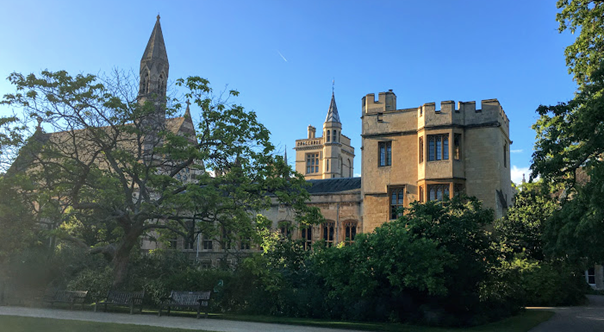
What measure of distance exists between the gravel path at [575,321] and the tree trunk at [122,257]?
14.0m

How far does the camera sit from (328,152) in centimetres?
8175

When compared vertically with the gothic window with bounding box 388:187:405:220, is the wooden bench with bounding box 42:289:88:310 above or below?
below

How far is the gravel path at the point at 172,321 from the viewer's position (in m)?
13.1

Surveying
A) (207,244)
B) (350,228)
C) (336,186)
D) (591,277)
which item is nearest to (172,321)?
(350,228)

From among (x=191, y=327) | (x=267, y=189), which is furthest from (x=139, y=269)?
(x=191, y=327)

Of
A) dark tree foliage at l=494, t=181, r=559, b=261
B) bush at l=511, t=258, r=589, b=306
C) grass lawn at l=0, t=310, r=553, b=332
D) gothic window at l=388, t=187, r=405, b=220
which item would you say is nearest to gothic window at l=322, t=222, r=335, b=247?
gothic window at l=388, t=187, r=405, b=220

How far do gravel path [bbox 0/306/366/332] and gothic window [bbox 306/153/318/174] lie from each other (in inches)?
2656

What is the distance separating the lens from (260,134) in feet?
60.8

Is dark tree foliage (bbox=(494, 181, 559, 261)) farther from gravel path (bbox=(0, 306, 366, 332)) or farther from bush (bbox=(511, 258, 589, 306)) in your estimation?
gravel path (bbox=(0, 306, 366, 332))

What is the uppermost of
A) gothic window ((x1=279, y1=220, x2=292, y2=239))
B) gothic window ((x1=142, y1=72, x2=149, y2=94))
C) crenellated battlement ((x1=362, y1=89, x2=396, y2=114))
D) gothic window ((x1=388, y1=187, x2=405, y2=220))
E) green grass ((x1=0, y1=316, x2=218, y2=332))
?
gothic window ((x1=142, y1=72, x2=149, y2=94))

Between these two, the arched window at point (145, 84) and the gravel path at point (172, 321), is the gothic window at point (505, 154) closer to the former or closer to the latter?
the gravel path at point (172, 321)

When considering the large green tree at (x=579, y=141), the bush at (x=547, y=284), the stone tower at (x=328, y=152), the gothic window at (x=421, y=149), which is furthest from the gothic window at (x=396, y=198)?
the stone tower at (x=328, y=152)

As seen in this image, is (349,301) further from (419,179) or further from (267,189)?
(419,179)

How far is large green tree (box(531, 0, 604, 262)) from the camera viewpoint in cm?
1253
